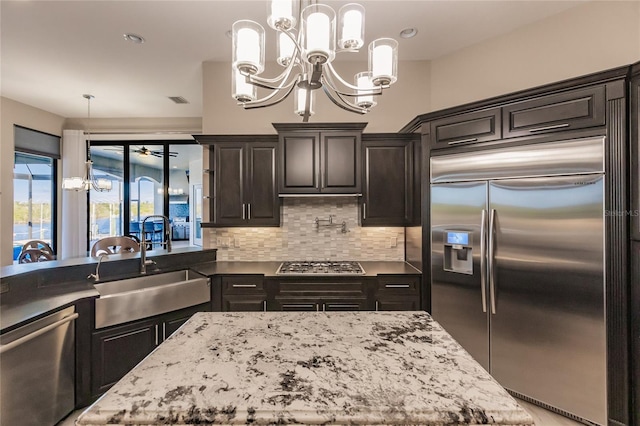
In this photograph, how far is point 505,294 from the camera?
2.27 m

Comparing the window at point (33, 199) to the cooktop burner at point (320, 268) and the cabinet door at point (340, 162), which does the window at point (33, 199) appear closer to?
the cooktop burner at point (320, 268)

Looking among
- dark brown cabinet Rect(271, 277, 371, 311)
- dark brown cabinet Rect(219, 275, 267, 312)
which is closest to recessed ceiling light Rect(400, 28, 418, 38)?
dark brown cabinet Rect(271, 277, 371, 311)

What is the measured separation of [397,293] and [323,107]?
90.4 inches

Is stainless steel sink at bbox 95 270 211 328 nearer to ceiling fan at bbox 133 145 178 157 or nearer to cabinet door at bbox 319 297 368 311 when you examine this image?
cabinet door at bbox 319 297 368 311

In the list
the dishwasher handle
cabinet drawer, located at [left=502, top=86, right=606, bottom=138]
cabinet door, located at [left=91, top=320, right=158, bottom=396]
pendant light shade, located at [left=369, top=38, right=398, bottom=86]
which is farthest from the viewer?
cabinet door, located at [left=91, top=320, right=158, bottom=396]

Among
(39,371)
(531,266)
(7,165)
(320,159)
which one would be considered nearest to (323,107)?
(320,159)

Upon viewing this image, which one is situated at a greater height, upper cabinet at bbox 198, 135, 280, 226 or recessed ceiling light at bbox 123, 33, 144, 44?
recessed ceiling light at bbox 123, 33, 144, 44

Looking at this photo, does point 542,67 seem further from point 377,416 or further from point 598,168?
point 377,416

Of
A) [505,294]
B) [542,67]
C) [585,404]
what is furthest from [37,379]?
[542,67]

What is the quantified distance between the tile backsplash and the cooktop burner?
0.40 feet

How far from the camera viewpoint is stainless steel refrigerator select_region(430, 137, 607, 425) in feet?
6.48

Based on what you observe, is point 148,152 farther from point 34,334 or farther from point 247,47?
point 247,47

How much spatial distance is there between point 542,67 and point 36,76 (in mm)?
6021

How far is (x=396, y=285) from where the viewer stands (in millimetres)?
2771
